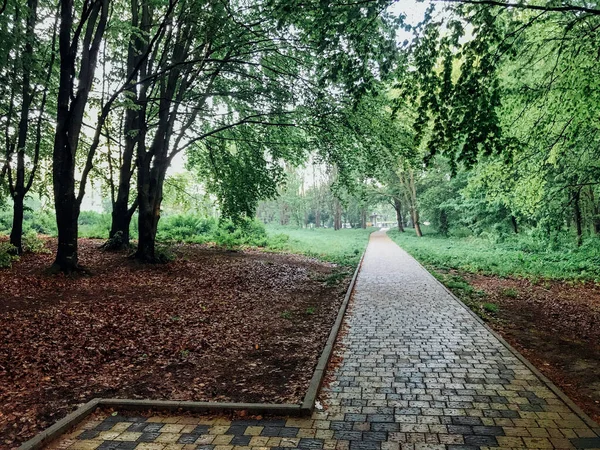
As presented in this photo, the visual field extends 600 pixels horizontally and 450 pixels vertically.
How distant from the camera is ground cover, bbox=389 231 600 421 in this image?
18.2 feet

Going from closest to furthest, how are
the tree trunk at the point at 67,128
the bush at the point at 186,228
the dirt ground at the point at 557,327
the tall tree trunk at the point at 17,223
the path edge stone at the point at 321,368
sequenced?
the path edge stone at the point at 321,368 → the dirt ground at the point at 557,327 → the tree trunk at the point at 67,128 → the tall tree trunk at the point at 17,223 → the bush at the point at 186,228

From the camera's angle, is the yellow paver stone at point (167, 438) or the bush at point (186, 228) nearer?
the yellow paver stone at point (167, 438)

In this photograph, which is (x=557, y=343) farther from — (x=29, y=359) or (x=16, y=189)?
(x=16, y=189)

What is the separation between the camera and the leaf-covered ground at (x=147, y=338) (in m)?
4.80

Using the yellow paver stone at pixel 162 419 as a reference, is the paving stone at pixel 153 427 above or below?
above

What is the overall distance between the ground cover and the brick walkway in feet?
1.74

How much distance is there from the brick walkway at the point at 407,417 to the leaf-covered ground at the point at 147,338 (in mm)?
589

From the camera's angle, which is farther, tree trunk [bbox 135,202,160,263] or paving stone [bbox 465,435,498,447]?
tree trunk [bbox 135,202,160,263]

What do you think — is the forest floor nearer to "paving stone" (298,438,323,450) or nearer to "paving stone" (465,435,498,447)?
"paving stone" (465,435,498,447)

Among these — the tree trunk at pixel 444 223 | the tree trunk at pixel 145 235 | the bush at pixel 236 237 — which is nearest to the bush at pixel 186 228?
the bush at pixel 236 237

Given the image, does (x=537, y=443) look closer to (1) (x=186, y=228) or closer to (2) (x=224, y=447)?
(2) (x=224, y=447)

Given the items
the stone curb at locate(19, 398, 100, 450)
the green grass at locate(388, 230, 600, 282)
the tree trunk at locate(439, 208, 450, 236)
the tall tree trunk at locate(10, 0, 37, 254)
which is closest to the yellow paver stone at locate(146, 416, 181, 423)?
the stone curb at locate(19, 398, 100, 450)

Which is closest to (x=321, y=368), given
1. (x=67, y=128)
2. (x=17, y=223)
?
(x=67, y=128)

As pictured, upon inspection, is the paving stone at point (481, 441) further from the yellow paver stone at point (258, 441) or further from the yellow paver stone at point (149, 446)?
the yellow paver stone at point (149, 446)
